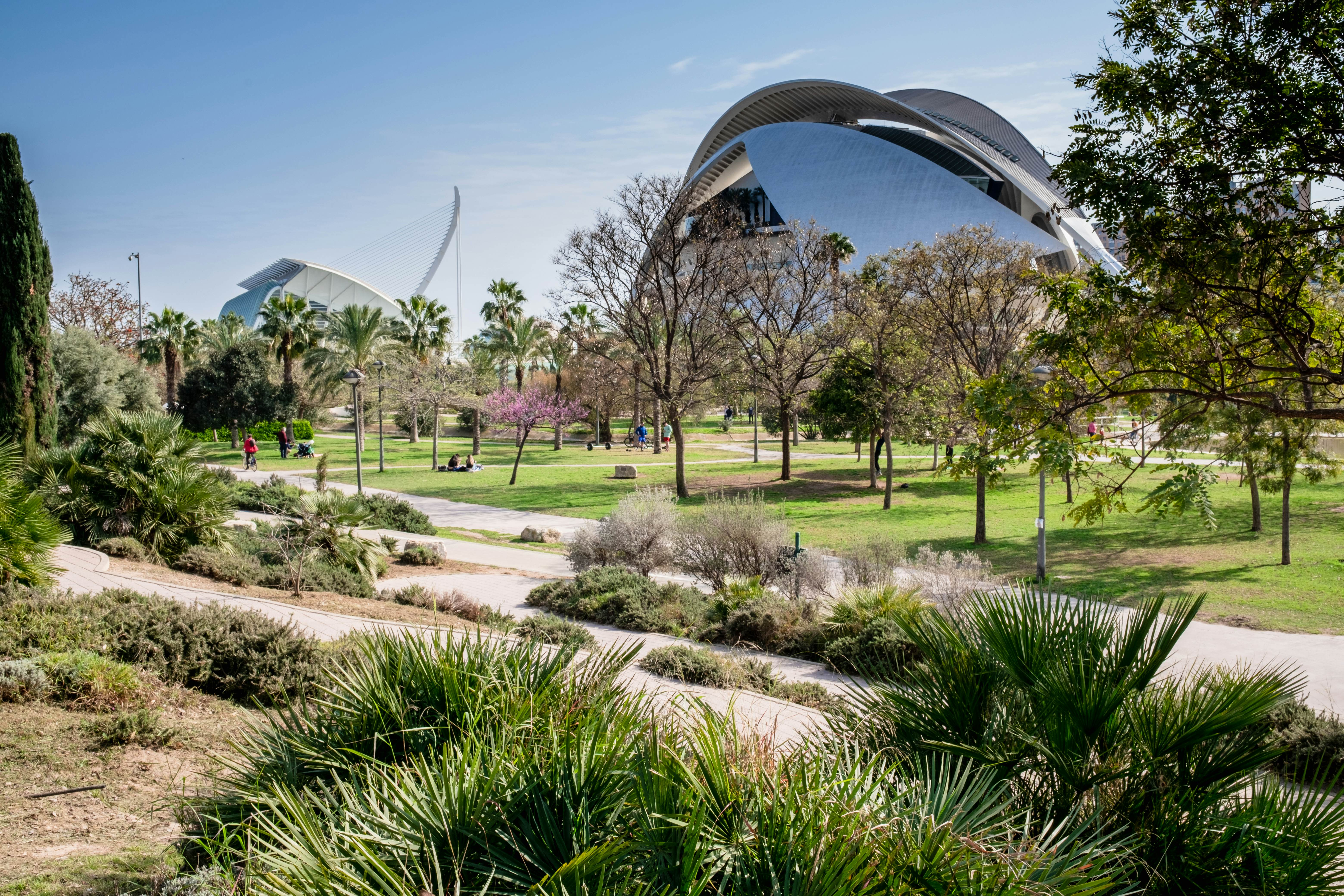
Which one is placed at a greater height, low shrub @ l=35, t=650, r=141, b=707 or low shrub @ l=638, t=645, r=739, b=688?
low shrub @ l=35, t=650, r=141, b=707

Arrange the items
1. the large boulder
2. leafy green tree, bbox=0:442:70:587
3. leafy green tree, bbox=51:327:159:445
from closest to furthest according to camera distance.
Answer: leafy green tree, bbox=0:442:70:587 < the large boulder < leafy green tree, bbox=51:327:159:445

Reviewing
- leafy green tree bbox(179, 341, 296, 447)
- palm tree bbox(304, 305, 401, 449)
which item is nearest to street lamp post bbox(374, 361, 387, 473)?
palm tree bbox(304, 305, 401, 449)

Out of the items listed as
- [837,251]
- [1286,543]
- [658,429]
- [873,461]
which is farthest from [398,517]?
[837,251]

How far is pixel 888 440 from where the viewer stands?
1057 inches

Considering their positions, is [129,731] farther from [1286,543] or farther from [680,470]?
[680,470]

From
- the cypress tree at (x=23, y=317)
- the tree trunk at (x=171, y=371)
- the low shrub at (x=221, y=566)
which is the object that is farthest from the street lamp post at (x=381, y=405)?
the low shrub at (x=221, y=566)

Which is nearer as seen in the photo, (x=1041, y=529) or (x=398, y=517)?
(x=1041, y=529)

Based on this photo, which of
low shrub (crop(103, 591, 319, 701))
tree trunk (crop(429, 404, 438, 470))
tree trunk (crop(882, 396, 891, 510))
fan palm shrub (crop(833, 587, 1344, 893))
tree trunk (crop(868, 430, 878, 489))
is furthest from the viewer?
tree trunk (crop(429, 404, 438, 470))

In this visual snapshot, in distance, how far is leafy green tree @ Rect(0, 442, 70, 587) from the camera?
7.74m

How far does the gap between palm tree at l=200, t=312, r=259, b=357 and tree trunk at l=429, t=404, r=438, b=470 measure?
18.5m

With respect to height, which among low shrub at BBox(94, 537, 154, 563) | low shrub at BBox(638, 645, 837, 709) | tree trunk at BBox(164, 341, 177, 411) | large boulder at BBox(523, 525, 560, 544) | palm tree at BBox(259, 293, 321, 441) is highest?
palm tree at BBox(259, 293, 321, 441)

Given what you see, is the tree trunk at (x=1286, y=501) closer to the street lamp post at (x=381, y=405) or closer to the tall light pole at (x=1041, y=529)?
the tall light pole at (x=1041, y=529)

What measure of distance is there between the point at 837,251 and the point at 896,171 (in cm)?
3577

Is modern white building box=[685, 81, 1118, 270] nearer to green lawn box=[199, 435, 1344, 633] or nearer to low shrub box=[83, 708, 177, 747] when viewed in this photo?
green lawn box=[199, 435, 1344, 633]
